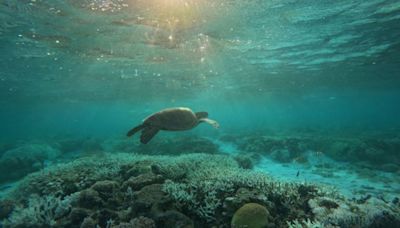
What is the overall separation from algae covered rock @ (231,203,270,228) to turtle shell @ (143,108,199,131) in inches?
148

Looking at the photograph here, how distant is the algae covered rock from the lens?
550 cm

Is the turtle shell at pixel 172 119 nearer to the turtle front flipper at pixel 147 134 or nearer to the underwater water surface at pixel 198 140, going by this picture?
the turtle front flipper at pixel 147 134

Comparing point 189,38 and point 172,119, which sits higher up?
point 189,38

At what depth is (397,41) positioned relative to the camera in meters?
19.2

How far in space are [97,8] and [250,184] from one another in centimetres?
1066

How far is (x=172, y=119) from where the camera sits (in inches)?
340

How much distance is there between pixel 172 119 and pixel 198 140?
48.2ft

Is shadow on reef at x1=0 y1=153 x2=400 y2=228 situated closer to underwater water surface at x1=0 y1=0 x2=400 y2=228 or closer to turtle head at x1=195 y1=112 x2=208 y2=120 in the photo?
underwater water surface at x1=0 y1=0 x2=400 y2=228

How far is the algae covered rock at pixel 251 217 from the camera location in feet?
18.1

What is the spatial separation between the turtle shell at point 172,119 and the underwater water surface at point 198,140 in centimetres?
78

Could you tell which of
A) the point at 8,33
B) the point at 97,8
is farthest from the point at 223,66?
the point at 8,33

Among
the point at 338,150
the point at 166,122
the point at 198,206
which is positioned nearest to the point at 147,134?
the point at 166,122

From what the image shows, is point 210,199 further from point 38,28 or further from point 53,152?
point 53,152

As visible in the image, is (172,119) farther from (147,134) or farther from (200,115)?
A: (200,115)
